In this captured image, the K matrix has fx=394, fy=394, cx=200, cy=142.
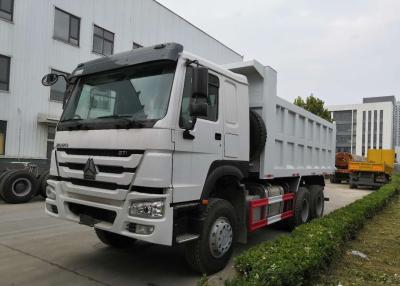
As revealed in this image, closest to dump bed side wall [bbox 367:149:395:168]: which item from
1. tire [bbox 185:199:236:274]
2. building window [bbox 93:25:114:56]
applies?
building window [bbox 93:25:114:56]

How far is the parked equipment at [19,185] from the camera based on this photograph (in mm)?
11500

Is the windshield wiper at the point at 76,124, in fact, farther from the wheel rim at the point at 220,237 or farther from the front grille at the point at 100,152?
the wheel rim at the point at 220,237

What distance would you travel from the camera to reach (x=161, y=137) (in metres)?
4.34

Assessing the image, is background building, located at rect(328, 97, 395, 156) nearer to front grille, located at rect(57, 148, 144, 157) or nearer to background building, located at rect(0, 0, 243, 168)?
background building, located at rect(0, 0, 243, 168)

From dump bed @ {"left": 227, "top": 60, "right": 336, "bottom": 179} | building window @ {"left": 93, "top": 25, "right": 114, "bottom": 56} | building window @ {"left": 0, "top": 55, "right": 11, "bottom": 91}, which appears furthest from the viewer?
building window @ {"left": 93, "top": 25, "right": 114, "bottom": 56}

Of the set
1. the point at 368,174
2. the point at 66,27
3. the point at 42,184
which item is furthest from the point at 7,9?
the point at 368,174

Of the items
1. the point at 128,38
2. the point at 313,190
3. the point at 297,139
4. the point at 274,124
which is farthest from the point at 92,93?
the point at 128,38

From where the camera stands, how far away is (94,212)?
4.96m

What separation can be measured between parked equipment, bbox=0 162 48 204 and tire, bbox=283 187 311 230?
7859 mm

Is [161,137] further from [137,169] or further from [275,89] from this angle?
[275,89]

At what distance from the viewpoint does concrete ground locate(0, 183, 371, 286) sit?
4879 mm

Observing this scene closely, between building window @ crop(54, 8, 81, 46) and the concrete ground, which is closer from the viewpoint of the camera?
the concrete ground

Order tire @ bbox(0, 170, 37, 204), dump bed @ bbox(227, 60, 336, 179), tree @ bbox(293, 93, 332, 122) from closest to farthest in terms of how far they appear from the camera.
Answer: dump bed @ bbox(227, 60, 336, 179), tire @ bbox(0, 170, 37, 204), tree @ bbox(293, 93, 332, 122)

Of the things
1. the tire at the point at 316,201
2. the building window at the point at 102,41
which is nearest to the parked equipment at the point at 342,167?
the building window at the point at 102,41
